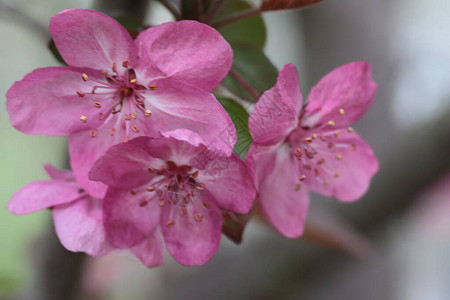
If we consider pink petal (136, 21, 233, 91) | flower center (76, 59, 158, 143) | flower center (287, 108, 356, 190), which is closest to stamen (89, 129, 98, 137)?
flower center (76, 59, 158, 143)

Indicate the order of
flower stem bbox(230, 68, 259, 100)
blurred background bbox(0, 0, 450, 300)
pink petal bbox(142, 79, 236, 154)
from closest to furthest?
pink petal bbox(142, 79, 236, 154) → flower stem bbox(230, 68, 259, 100) → blurred background bbox(0, 0, 450, 300)

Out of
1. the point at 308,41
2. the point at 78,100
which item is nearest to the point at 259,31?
the point at 78,100

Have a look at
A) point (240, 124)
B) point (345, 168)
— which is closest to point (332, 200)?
point (345, 168)

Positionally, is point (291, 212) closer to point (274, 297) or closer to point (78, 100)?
point (78, 100)

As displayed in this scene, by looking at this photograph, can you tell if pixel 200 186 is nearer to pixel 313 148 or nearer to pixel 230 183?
pixel 230 183

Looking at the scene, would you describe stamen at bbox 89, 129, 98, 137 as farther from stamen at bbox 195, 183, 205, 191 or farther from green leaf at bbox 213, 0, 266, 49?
green leaf at bbox 213, 0, 266, 49

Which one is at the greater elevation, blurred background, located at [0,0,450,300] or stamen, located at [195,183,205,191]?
stamen, located at [195,183,205,191]
